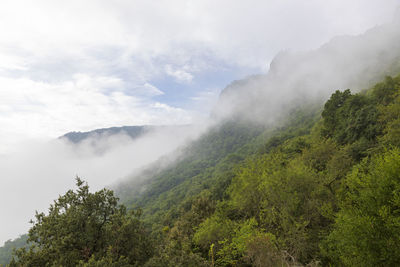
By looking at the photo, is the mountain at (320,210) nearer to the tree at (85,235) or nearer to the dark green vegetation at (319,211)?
the dark green vegetation at (319,211)

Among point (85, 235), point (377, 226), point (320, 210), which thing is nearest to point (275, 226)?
point (320, 210)

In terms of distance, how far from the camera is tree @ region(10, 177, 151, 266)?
12898 millimetres

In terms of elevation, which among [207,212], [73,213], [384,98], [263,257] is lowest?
[207,212]

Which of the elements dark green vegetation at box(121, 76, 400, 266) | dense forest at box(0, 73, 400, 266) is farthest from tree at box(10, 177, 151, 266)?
dark green vegetation at box(121, 76, 400, 266)

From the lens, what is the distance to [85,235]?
13836mm

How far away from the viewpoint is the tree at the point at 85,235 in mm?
12898

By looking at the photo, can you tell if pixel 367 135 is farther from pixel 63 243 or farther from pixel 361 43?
pixel 361 43

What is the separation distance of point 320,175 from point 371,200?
9612 mm

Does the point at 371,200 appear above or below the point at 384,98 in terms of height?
below

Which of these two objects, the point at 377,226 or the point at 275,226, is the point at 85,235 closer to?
the point at 377,226

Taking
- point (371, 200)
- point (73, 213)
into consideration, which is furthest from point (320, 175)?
point (73, 213)

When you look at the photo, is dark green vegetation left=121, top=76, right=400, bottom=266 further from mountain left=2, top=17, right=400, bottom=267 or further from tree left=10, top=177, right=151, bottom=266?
tree left=10, top=177, right=151, bottom=266

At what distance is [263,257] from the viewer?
57.1 feet

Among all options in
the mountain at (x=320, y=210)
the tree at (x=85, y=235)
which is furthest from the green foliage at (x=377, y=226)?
the tree at (x=85, y=235)
